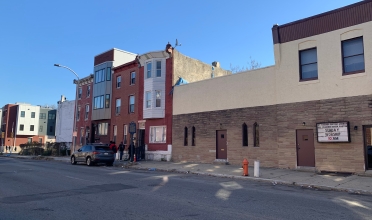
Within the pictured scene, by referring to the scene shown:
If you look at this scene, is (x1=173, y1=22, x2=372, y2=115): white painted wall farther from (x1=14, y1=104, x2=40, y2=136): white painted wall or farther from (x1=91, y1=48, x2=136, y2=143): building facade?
(x1=14, y1=104, x2=40, y2=136): white painted wall

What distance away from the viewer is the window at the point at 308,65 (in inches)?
644

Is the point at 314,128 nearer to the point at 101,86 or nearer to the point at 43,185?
the point at 43,185

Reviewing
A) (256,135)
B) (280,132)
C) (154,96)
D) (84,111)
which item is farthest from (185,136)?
(84,111)

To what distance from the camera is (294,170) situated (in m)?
16.2

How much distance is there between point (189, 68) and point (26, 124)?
5686cm

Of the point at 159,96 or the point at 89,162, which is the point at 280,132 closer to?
the point at 159,96

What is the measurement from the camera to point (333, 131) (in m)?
14.9

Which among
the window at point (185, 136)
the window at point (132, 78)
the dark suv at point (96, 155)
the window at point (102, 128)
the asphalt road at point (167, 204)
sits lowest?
the asphalt road at point (167, 204)

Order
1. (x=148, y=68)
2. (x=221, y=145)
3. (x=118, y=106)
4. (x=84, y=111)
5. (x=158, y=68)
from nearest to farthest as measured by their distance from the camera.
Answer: (x=221, y=145) → (x=158, y=68) → (x=148, y=68) → (x=118, y=106) → (x=84, y=111)

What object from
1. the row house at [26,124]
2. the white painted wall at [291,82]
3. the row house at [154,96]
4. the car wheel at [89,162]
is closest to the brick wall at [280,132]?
the white painted wall at [291,82]

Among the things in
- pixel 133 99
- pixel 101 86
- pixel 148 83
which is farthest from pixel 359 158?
pixel 101 86

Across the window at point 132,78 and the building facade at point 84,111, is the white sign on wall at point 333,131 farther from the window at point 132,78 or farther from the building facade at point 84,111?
the building facade at point 84,111

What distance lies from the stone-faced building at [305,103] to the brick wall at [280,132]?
0.14 ft

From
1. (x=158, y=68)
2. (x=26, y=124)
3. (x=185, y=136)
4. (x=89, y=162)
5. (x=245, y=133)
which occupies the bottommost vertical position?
(x=89, y=162)
